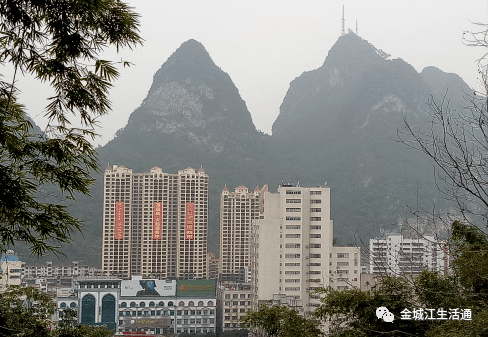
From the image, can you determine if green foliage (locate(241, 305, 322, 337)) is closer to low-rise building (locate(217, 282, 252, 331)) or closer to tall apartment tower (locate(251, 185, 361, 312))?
tall apartment tower (locate(251, 185, 361, 312))

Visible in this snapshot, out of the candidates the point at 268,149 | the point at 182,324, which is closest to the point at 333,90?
the point at 268,149

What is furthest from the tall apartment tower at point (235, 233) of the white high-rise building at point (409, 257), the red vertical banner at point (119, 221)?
the white high-rise building at point (409, 257)

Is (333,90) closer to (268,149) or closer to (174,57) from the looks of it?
(268,149)

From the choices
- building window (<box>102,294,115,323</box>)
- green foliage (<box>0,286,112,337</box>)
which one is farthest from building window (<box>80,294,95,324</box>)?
green foliage (<box>0,286,112,337</box>)

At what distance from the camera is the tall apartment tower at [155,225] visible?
2380cm

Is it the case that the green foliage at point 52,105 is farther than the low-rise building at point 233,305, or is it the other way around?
the low-rise building at point 233,305

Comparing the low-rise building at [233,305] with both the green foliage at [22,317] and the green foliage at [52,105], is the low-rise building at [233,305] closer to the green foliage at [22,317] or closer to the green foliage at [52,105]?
the green foliage at [22,317]

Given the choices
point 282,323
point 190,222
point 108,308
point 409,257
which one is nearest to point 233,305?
point 108,308

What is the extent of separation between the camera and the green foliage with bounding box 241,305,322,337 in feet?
11.3

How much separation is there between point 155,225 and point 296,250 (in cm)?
1221

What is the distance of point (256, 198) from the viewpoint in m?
26.3

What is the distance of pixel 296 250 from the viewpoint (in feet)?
46.1

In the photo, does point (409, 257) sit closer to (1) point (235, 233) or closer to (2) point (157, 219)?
(2) point (157, 219)

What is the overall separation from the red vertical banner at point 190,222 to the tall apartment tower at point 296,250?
33.0ft
